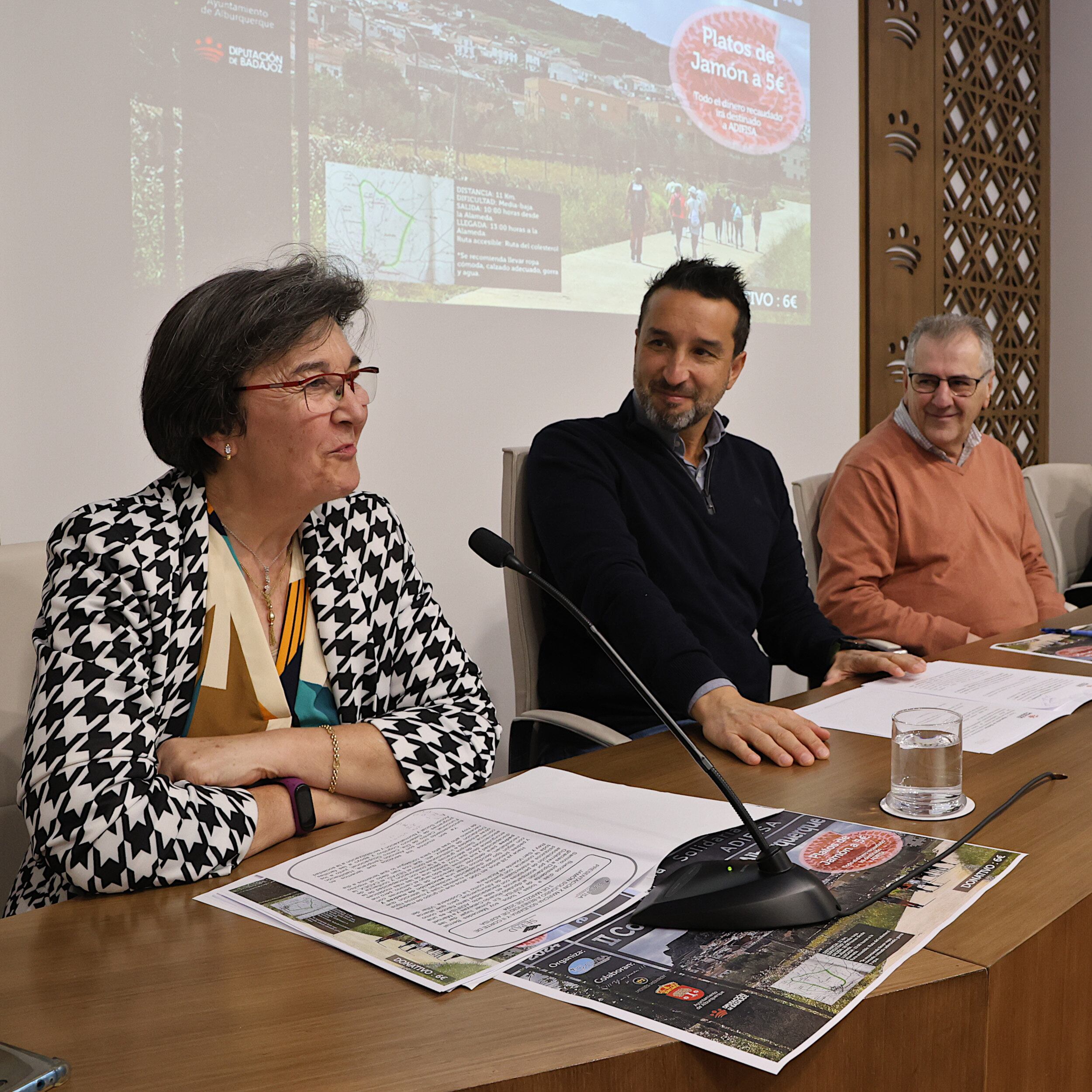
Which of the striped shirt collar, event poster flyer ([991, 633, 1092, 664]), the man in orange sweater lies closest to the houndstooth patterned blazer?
event poster flyer ([991, 633, 1092, 664])

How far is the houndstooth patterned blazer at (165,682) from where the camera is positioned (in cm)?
100

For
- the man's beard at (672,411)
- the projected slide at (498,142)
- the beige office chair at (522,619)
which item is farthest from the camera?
the projected slide at (498,142)

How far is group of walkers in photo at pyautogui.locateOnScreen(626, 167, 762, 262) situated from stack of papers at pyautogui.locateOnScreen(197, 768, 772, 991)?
286cm

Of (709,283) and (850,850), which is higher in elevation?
(709,283)

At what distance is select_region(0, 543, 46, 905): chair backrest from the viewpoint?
1.31m

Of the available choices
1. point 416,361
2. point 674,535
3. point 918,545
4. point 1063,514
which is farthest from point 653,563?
point 1063,514

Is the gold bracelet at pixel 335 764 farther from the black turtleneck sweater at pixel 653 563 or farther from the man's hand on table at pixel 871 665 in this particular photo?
the man's hand on table at pixel 871 665

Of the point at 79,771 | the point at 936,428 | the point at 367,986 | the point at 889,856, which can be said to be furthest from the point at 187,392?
the point at 936,428

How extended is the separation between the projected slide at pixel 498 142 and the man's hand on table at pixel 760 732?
1921 mm

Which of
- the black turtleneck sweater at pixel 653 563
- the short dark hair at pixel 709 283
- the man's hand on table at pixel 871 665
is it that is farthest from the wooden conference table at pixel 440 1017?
the short dark hair at pixel 709 283

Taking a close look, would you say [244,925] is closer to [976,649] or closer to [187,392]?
[187,392]

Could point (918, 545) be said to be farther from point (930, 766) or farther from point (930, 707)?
point (930, 766)

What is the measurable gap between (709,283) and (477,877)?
56.6 inches

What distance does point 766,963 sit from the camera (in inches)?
30.7
